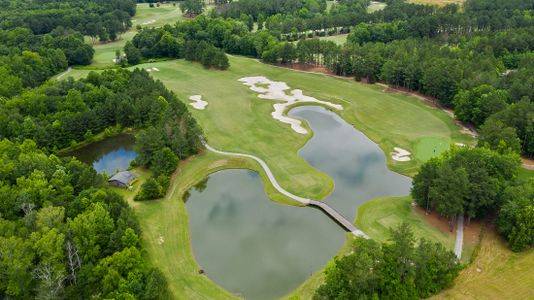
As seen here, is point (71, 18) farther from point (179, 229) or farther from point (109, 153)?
point (179, 229)

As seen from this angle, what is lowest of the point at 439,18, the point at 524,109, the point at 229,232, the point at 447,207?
the point at 229,232

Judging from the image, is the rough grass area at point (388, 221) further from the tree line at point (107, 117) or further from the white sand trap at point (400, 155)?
the tree line at point (107, 117)

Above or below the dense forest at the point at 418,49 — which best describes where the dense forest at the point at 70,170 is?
below

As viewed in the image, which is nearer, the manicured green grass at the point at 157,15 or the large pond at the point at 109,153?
the large pond at the point at 109,153

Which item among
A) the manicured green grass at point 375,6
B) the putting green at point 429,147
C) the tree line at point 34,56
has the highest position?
the manicured green grass at point 375,6

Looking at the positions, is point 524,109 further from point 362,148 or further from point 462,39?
point 462,39

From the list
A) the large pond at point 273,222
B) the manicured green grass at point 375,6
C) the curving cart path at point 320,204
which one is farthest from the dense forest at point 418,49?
the curving cart path at point 320,204

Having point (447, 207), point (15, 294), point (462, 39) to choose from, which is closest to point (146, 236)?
point (15, 294)
